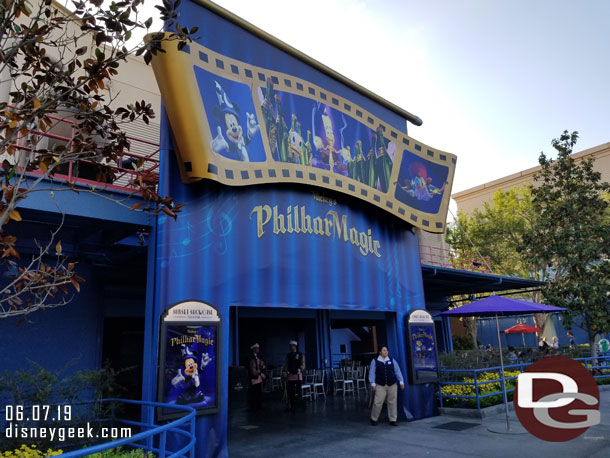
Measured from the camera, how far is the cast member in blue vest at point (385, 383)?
10828 millimetres

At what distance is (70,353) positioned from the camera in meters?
9.98

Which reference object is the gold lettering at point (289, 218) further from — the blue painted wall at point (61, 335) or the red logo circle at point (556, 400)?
the red logo circle at point (556, 400)

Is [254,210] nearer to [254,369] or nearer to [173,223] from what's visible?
[173,223]

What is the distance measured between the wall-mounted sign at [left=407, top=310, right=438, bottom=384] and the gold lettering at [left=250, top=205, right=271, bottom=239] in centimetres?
494

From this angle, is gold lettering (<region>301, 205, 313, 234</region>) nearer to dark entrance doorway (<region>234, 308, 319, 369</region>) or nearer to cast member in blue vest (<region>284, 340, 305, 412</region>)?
cast member in blue vest (<region>284, 340, 305, 412</region>)

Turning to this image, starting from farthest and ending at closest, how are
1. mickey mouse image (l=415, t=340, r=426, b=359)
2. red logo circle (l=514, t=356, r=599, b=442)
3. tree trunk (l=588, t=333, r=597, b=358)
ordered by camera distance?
1. tree trunk (l=588, t=333, r=597, b=358)
2. mickey mouse image (l=415, t=340, r=426, b=359)
3. red logo circle (l=514, t=356, r=599, b=442)

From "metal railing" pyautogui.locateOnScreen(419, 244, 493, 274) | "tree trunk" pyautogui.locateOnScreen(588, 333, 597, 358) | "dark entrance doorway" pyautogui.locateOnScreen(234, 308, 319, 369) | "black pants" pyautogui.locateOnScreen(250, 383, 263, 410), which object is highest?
"metal railing" pyautogui.locateOnScreen(419, 244, 493, 274)

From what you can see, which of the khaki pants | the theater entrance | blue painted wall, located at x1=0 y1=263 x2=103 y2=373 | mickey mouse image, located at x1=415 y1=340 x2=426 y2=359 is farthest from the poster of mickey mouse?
the theater entrance

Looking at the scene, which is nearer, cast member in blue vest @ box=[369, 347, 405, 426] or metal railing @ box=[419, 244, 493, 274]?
cast member in blue vest @ box=[369, 347, 405, 426]

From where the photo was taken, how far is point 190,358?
317 inches

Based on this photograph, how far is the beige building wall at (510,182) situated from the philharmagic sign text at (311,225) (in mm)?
33876

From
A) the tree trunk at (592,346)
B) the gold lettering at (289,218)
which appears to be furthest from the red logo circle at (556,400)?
the gold lettering at (289,218)

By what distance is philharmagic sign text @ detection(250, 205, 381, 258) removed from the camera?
384 inches

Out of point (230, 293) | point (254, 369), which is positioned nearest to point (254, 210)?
point (230, 293)
